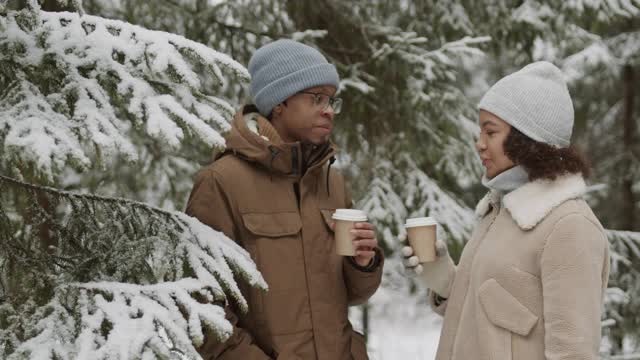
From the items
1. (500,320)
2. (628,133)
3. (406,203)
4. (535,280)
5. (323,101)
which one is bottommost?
(628,133)

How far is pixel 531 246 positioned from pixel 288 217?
37.5 inches

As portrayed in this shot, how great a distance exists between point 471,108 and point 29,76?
4.25 metres

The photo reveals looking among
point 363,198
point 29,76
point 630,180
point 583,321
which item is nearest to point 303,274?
point 583,321

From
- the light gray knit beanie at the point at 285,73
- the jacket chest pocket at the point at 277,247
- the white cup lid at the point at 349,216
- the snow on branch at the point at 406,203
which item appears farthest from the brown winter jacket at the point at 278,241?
the snow on branch at the point at 406,203

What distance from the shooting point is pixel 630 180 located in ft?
31.9

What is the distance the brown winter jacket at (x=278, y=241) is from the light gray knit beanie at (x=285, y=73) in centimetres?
13

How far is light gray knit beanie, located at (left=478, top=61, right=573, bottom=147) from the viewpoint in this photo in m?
2.60

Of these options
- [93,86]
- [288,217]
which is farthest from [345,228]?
[93,86]

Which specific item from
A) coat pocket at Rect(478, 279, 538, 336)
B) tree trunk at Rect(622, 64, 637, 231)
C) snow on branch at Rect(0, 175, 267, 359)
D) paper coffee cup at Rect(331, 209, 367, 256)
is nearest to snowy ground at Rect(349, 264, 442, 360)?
tree trunk at Rect(622, 64, 637, 231)

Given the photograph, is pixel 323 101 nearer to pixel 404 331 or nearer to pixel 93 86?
pixel 93 86

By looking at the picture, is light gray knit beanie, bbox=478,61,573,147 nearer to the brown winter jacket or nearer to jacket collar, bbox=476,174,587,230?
jacket collar, bbox=476,174,587,230

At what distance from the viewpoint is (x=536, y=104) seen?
260 cm

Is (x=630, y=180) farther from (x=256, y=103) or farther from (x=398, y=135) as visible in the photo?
(x=256, y=103)

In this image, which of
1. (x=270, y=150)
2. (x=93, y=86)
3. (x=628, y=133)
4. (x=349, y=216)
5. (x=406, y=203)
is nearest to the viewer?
(x=93, y=86)
